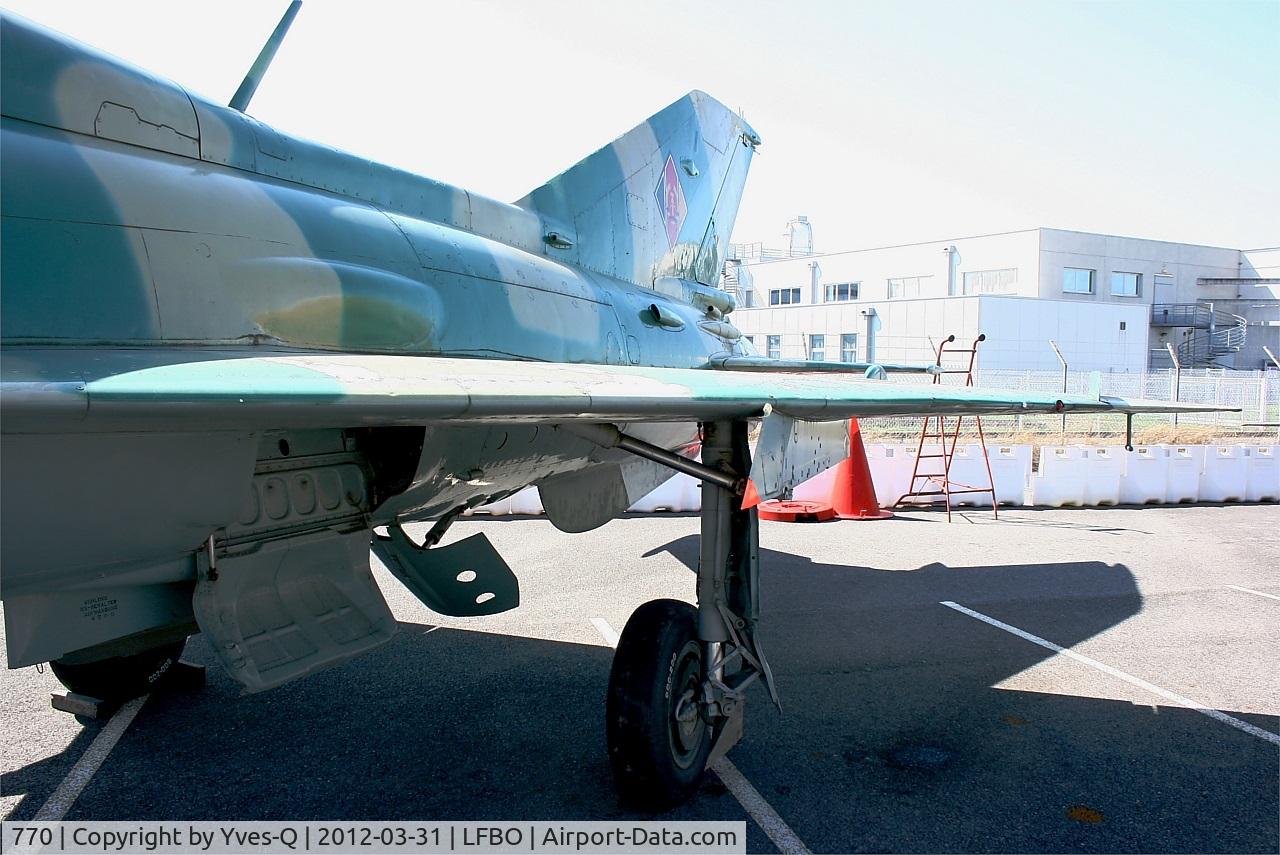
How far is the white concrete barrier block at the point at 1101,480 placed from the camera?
40.0 ft

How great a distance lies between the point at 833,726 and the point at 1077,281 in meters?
41.5

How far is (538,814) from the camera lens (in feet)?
11.7

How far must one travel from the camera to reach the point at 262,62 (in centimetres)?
430

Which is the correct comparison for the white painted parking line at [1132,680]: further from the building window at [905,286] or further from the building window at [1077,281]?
the building window at [1077,281]

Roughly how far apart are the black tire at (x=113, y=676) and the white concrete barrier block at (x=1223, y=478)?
13.4 meters

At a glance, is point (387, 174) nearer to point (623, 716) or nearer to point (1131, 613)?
point (623, 716)

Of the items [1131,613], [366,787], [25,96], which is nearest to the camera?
[25,96]

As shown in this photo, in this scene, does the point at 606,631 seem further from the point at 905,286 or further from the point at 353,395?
the point at 905,286

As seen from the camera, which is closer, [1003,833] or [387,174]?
[1003,833]

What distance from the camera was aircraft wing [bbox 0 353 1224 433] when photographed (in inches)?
74.8

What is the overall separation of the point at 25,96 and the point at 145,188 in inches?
16.7

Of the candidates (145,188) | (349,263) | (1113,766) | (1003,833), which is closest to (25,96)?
(145,188)

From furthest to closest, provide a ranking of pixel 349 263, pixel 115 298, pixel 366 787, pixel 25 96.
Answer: pixel 366 787 → pixel 349 263 → pixel 25 96 → pixel 115 298

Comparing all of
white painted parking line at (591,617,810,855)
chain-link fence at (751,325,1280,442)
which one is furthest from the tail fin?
chain-link fence at (751,325,1280,442)
